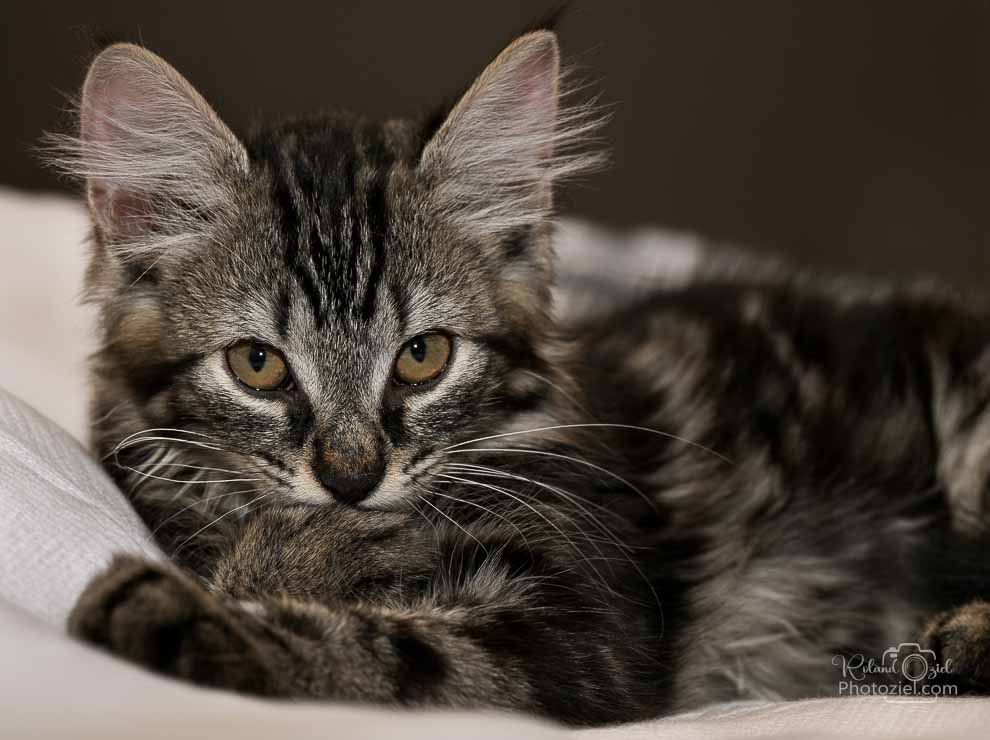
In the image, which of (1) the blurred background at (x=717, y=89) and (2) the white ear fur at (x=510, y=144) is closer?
(2) the white ear fur at (x=510, y=144)

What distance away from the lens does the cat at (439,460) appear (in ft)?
4.29

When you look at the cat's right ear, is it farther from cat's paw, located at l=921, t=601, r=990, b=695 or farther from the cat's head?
cat's paw, located at l=921, t=601, r=990, b=695

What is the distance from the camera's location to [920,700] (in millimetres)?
1374

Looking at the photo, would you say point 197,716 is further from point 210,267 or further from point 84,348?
point 84,348

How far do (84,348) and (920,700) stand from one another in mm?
1990

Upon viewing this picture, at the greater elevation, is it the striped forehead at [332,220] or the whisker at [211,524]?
the striped forehead at [332,220]

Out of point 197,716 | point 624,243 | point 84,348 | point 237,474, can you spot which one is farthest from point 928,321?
point 84,348

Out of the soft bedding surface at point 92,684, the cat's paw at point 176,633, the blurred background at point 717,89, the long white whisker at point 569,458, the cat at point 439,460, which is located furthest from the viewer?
the blurred background at point 717,89

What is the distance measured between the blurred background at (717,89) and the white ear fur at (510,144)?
2155 mm

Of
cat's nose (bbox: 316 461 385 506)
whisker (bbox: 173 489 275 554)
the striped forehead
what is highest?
the striped forehead

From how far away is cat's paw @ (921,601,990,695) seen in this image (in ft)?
4.99

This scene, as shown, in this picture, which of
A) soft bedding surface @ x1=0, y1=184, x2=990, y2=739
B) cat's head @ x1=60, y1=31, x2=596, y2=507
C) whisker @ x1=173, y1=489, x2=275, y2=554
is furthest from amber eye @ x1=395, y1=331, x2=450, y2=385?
soft bedding surface @ x1=0, y1=184, x2=990, y2=739

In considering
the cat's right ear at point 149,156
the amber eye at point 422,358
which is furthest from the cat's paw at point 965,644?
the cat's right ear at point 149,156

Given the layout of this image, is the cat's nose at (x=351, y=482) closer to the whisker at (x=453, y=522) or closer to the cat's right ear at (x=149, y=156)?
the whisker at (x=453, y=522)
